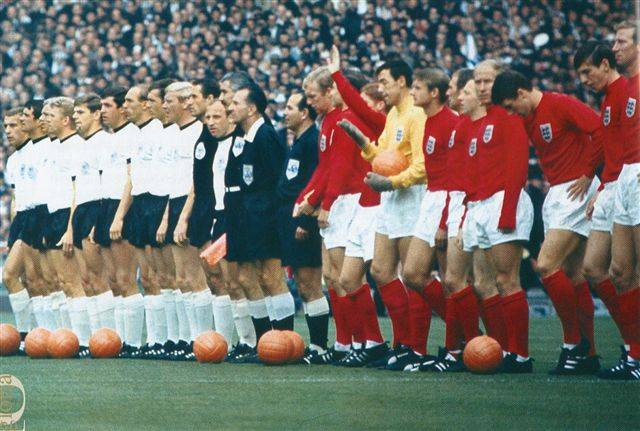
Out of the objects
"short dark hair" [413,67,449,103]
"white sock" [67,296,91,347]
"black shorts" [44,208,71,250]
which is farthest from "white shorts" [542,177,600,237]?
"black shorts" [44,208,71,250]

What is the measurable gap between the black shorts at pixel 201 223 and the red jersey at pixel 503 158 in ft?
10.6

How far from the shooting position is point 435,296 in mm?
11125

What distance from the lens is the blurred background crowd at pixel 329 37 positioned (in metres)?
20.7

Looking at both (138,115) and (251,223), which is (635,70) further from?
(138,115)

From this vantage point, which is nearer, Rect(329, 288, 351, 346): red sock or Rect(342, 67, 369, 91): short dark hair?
Rect(329, 288, 351, 346): red sock

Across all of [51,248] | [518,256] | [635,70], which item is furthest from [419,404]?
[51,248]

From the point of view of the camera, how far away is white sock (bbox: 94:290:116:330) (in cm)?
1401

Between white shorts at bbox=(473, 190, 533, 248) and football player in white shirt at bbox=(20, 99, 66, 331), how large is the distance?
567cm

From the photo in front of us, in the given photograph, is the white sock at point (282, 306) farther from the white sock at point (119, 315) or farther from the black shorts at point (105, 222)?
the black shorts at point (105, 222)

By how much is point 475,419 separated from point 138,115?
670cm

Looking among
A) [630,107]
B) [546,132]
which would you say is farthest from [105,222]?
[630,107]

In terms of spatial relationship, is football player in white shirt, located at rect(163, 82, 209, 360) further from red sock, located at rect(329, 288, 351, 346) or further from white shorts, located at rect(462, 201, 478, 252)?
white shorts, located at rect(462, 201, 478, 252)

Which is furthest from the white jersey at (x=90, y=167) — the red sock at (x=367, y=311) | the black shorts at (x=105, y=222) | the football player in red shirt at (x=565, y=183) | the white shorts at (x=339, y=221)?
the football player in red shirt at (x=565, y=183)

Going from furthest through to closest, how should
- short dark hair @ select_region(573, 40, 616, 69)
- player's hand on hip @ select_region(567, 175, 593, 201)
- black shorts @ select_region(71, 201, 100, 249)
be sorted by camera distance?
black shorts @ select_region(71, 201, 100, 249) < player's hand on hip @ select_region(567, 175, 593, 201) < short dark hair @ select_region(573, 40, 616, 69)
